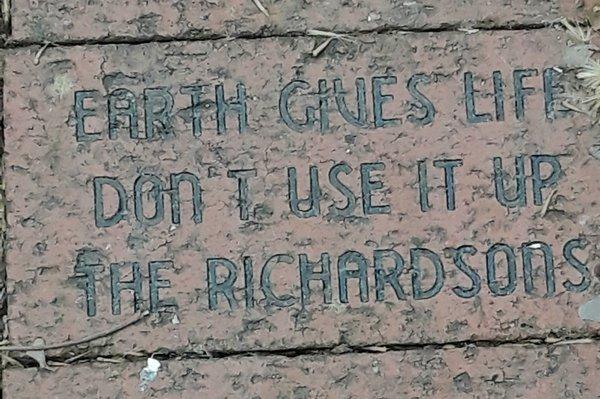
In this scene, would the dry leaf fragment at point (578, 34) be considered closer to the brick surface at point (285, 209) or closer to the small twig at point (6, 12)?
the brick surface at point (285, 209)

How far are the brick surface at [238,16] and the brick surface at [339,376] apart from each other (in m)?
0.69

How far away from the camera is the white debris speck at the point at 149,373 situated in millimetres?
1946

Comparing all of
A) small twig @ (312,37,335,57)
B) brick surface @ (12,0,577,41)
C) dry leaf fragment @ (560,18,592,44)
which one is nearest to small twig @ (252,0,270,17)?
brick surface @ (12,0,577,41)

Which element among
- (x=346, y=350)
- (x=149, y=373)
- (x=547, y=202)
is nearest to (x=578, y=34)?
(x=547, y=202)

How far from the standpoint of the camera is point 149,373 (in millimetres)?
1950

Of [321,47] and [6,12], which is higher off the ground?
[6,12]

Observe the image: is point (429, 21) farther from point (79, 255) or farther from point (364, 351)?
point (79, 255)

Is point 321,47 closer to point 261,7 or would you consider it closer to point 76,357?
point 261,7

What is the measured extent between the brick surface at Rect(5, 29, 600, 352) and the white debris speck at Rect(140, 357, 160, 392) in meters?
0.04

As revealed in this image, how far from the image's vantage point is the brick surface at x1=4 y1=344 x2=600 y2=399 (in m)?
1.94

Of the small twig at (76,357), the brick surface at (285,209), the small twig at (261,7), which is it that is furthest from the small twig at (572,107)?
the small twig at (76,357)

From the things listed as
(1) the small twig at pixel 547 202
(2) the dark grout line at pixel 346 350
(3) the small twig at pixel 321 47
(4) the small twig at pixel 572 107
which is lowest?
(2) the dark grout line at pixel 346 350

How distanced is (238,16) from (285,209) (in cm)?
43

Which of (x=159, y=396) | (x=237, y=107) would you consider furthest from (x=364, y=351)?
(x=237, y=107)
